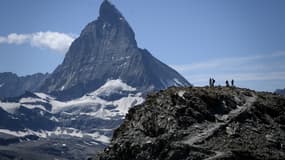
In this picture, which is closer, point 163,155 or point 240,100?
point 163,155

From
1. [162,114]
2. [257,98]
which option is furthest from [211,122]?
[257,98]

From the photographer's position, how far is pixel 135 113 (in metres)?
28.2

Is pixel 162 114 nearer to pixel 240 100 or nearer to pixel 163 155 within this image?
pixel 163 155

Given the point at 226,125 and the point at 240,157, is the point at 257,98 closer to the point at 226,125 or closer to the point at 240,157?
the point at 226,125

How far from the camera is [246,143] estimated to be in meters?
23.4

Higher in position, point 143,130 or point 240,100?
point 240,100

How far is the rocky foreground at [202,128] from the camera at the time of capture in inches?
910

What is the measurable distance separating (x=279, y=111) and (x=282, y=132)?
203 centimetres

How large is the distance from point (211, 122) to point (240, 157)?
8.87 ft

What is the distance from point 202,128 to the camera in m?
24.1

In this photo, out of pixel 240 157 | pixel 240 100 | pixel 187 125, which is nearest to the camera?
pixel 240 157

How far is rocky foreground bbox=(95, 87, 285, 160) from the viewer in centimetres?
2311

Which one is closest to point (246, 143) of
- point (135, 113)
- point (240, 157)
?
point (240, 157)

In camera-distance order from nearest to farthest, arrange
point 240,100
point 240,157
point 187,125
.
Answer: point 240,157 < point 187,125 < point 240,100
